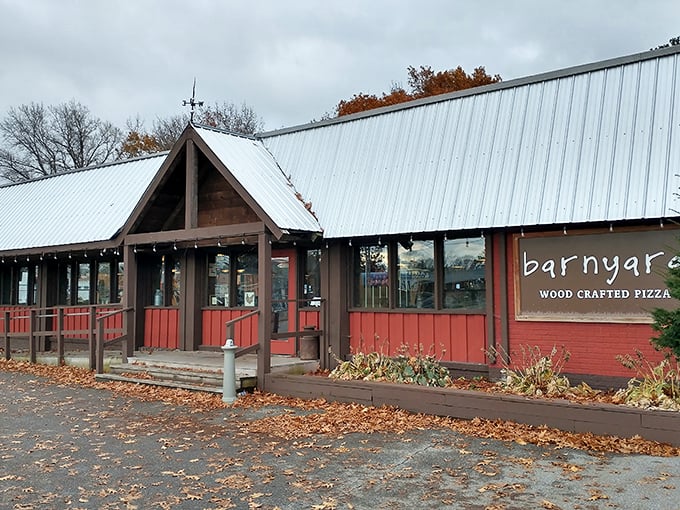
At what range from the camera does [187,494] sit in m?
5.43

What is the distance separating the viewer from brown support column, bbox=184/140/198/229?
446 inches

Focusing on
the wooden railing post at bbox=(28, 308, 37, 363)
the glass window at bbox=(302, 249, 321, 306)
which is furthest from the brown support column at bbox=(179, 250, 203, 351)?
the wooden railing post at bbox=(28, 308, 37, 363)

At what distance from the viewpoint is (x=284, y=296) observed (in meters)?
12.6

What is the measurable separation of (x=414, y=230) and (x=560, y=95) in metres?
3.20

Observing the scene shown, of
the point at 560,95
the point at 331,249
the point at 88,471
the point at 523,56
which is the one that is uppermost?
the point at 523,56

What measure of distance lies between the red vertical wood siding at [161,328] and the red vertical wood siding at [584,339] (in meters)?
7.75

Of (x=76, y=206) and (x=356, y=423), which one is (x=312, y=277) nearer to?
(x=356, y=423)

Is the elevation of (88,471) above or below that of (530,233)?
below

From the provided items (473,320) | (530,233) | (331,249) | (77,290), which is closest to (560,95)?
(530,233)

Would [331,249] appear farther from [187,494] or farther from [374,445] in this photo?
[187,494]

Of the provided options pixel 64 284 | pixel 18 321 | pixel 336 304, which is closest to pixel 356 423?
pixel 336 304

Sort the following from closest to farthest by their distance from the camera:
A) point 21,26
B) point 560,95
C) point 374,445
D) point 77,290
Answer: point 374,445 < point 560,95 < point 77,290 < point 21,26

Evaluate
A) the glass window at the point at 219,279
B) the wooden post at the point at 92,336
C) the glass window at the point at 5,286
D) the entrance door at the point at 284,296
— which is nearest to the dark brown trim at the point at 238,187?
the entrance door at the point at 284,296

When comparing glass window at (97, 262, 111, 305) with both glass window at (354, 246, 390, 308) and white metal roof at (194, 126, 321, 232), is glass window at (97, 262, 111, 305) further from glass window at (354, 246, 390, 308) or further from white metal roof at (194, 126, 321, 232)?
glass window at (354, 246, 390, 308)
